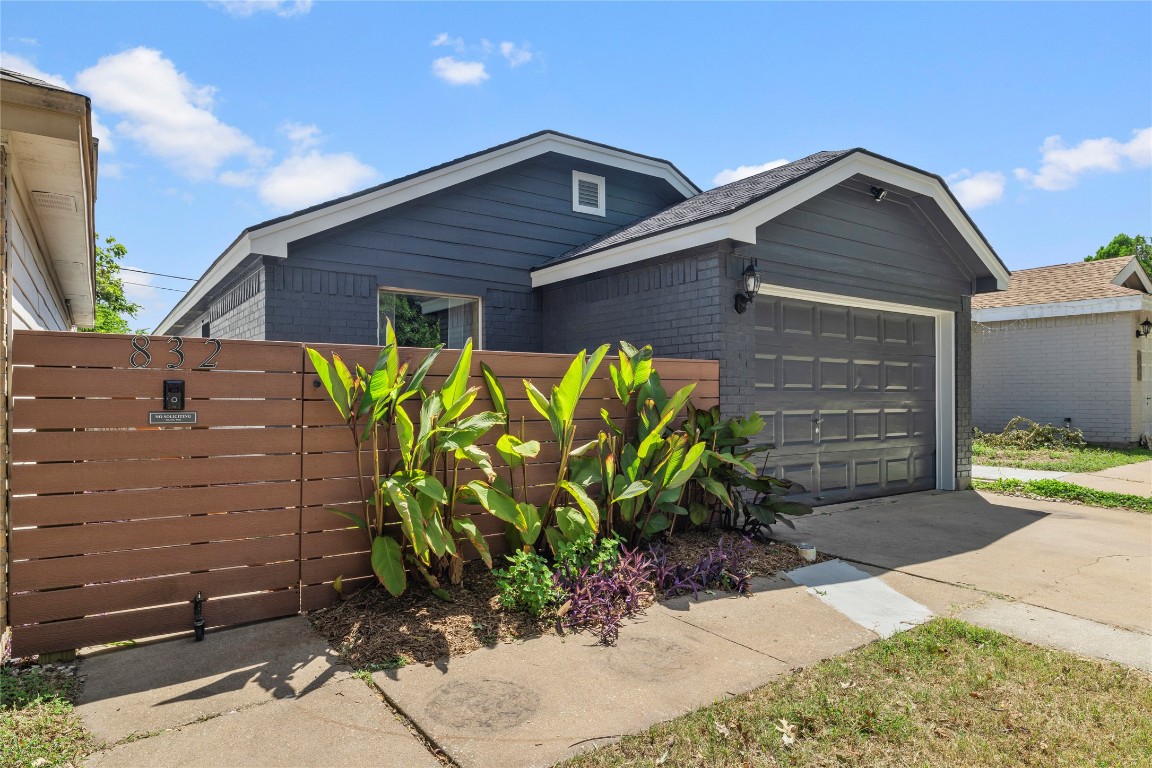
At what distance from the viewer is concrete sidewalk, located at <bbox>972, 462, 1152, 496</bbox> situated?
8.73 m

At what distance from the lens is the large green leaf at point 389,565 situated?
11.8ft

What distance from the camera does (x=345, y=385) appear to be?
3.65 m

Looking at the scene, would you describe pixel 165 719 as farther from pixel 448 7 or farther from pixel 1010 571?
pixel 448 7

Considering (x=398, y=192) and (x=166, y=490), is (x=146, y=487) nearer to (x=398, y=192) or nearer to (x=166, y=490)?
(x=166, y=490)

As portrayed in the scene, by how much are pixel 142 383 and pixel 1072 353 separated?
54.5 ft

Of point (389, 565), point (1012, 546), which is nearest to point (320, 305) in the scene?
point (389, 565)

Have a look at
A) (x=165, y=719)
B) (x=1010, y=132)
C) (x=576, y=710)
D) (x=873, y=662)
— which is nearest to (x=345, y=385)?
(x=165, y=719)

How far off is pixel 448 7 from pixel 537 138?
5.51 ft

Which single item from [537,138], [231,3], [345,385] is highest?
[231,3]

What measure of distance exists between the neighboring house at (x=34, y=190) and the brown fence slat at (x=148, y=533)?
16 centimetres

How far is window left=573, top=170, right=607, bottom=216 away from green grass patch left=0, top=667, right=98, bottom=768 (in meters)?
7.11

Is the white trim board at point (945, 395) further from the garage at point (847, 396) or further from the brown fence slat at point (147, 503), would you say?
the brown fence slat at point (147, 503)

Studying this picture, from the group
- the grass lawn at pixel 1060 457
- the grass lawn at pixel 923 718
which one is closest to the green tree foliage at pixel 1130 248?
the grass lawn at pixel 1060 457

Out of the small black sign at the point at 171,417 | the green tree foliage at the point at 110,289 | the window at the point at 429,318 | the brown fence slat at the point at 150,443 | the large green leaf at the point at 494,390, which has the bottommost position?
the brown fence slat at the point at 150,443
